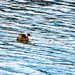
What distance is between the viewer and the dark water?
18.2 m

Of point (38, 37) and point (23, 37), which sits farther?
point (38, 37)

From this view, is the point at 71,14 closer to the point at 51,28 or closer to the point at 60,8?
the point at 60,8

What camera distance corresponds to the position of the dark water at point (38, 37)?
18172mm

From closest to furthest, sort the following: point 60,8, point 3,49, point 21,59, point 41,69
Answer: point 41,69 < point 21,59 < point 3,49 < point 60,8

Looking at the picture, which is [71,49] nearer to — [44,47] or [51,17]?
[44,47]

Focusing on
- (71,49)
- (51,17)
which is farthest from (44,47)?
(51,17)

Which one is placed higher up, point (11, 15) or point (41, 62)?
point (11, 15)

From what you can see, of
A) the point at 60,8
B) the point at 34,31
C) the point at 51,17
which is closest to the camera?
the point at 34,31

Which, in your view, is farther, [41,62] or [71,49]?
[71,49]

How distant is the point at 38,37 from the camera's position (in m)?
23.1

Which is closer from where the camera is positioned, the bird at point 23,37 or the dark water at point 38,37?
the dark water at point 38,37

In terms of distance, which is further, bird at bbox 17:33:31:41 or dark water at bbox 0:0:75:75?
A: bird at bbox 17:33:31:41

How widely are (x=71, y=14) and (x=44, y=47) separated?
7630 mm

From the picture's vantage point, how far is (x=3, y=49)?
68.1ft
